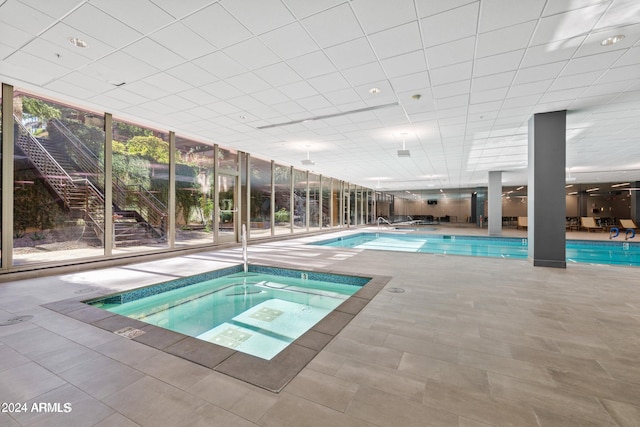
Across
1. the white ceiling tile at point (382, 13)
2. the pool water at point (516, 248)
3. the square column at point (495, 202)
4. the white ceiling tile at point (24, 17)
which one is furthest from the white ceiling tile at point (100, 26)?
the square column at point (495, 202)

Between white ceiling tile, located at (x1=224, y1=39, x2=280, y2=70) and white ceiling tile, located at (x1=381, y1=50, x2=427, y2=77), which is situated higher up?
white ceiling tile, located at (x1=224, y1=39, x2=280, y2=70)

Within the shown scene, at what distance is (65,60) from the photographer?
133 inches

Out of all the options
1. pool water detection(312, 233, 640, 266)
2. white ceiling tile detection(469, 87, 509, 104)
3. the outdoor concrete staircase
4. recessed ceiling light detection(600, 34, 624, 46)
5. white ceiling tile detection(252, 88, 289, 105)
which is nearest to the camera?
recessed ceiling light detection(600, 34, 624, 46)

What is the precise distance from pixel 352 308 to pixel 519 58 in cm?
363

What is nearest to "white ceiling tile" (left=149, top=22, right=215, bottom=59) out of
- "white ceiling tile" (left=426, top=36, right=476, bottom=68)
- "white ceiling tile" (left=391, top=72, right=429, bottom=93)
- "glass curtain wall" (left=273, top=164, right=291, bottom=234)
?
"white ceiling tile" (left=391, top=72, right=429, bottom=93)

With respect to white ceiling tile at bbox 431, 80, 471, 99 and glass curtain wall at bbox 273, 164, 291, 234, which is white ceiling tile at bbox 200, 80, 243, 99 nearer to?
white ceiling tile at bbox 431, 80, 471, 99

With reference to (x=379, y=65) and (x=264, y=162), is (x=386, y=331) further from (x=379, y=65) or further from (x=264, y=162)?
(x=264, y=162)

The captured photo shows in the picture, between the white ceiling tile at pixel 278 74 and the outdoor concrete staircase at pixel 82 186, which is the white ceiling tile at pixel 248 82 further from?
the outdoor concrete staircase at pixel 82 186

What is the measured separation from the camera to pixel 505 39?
114 inches

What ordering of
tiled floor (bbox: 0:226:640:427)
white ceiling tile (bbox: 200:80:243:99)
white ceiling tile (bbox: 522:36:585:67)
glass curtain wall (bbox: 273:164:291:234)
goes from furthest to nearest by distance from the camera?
1. glass curtain wall (bbox: 273:164:291:234)
2. white ceiling tile (bbox: 200:80:243:99)
3. white ceiling tile (bbox: 522:36:585:67)
4. tiled floor (bbox: 0:226:640:427)

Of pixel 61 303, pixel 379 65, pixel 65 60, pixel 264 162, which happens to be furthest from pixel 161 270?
pixel 264 162

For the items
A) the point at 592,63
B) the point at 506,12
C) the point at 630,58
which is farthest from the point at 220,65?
the point at 630,58

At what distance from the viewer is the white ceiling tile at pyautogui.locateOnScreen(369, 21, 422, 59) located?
9.07 ft

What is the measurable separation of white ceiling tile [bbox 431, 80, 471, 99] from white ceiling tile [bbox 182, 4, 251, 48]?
9.35 feet
